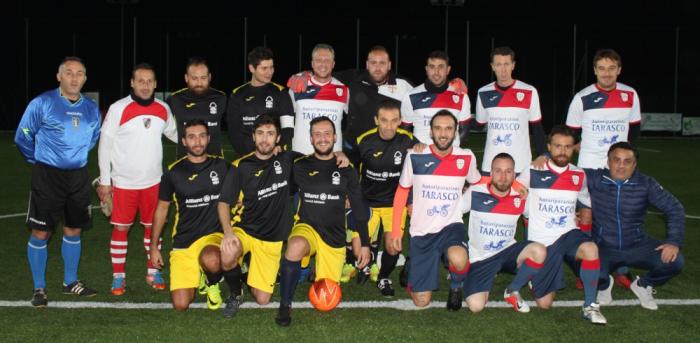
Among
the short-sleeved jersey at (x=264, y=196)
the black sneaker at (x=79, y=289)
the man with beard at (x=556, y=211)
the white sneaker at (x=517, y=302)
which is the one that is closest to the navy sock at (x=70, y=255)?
the black sneaker at (x=79, y=289)

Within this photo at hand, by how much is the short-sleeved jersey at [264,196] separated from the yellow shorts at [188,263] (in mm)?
260

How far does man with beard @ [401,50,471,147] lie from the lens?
6.57 meters

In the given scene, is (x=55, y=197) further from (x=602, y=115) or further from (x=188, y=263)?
(x=602, y=115)

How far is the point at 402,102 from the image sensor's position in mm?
6805

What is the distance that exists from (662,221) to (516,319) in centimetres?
495

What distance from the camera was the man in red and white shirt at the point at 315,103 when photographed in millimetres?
6727

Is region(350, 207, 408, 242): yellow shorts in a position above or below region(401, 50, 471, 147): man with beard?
below

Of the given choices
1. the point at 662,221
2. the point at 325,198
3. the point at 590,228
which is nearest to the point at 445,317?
the point at 325,198

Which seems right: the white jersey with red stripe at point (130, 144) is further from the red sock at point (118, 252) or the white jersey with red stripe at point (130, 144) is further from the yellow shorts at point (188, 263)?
the yellow shorts at point (188, 263)

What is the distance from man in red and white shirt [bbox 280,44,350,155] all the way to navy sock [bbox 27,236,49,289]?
225cm

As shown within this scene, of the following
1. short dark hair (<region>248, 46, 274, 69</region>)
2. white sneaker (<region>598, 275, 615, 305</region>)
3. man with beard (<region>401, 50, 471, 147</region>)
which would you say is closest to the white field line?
white sneaker (<region>598, 275, 615, 305</region>)

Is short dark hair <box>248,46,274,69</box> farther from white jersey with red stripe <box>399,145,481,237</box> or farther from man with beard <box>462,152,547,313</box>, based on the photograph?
man with beard <box>462,152,547,313</box>

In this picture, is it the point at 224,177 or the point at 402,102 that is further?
the point at 402,102

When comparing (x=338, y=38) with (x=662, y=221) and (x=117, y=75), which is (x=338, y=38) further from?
(x=662, y=221)
